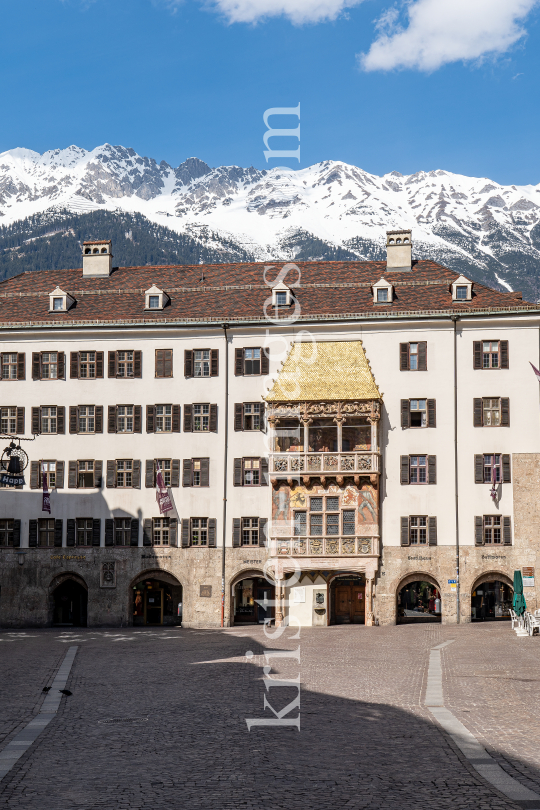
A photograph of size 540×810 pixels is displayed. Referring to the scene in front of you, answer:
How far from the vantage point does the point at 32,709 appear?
25.1m

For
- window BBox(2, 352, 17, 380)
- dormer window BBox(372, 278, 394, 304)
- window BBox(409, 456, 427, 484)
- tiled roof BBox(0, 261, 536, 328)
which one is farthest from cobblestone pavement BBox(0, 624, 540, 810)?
dormer window BBox(372, 278, 394, 304)

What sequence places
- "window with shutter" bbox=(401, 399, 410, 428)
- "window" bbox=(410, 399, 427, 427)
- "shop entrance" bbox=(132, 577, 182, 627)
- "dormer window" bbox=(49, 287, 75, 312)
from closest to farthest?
"window with shutter" bbox=(401, 399, 410, 428)
"window" bbox=(410, 399, 427, 427)
"shop entrance" bbox=(132, 577, 182, 627)
"dormer window" bbox=(49, 287, 75, 312)

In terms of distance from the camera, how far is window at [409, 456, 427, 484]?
5509cm

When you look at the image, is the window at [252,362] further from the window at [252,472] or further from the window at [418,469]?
the window at [418,469]

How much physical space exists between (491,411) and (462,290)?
24.6 feet

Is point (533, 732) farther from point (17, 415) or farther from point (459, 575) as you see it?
point (17, 415)

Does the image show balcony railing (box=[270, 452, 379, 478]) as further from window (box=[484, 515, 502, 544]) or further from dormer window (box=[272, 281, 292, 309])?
dormer window (box=[272, 281, 292, 309])

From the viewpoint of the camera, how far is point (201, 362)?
57.9m

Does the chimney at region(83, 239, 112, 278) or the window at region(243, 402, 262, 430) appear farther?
the chimney at region(83, 239, 112, 278)

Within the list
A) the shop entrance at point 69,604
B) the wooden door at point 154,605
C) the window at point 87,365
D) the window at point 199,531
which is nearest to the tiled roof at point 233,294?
the window at point 87,365

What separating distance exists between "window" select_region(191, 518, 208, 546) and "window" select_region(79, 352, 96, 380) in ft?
35.0

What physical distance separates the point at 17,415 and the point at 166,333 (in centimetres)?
998

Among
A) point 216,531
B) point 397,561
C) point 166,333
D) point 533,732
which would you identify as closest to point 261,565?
point 216,531

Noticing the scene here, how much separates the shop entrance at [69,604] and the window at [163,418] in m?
10.4
